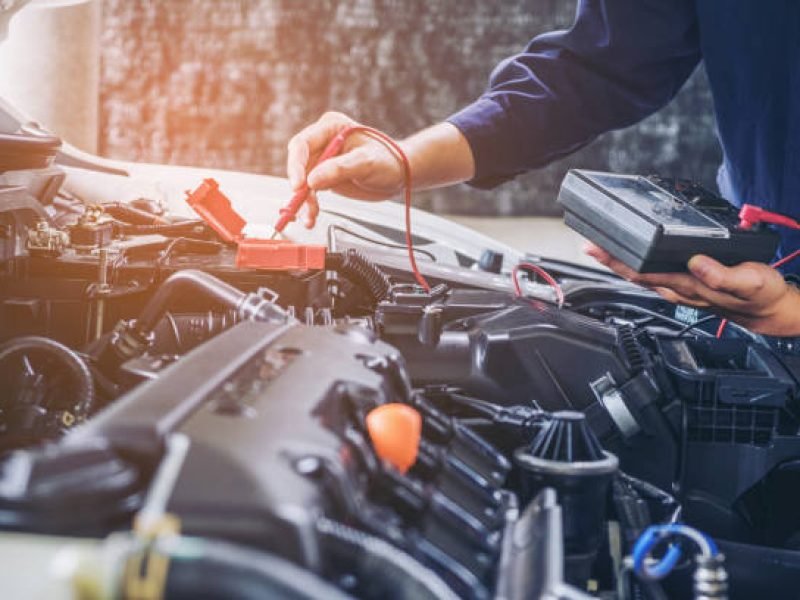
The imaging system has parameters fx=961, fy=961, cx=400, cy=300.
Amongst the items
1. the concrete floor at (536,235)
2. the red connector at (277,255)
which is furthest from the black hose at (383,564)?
the concrete floor at (536,235)

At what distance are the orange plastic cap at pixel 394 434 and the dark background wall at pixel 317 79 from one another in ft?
25.9

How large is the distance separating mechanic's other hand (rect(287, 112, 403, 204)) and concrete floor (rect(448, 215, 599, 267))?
4.09 m

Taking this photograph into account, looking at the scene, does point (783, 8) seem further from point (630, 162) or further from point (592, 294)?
point (630, 162)

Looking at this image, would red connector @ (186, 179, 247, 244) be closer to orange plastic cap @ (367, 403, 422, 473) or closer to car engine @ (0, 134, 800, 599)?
car engine @ (0, 134, 800, 599)

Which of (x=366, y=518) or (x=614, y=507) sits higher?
(x=366, y=518)

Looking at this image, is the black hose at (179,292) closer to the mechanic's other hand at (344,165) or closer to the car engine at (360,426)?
the car engine at (360,426)

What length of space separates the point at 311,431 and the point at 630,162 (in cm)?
832

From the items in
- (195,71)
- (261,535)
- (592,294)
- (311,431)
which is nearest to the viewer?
(261,535)

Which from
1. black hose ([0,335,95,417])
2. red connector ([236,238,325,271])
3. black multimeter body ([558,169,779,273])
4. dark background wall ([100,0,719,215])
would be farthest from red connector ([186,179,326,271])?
dark background wall ([100,0,719,215])

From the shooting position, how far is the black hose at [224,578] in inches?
20.0

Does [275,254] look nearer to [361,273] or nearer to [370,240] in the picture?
[361,273]

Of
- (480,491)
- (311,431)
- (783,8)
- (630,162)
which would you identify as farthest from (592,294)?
(630,162)

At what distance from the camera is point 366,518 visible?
63 centimetres

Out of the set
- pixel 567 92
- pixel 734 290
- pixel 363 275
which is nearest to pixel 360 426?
pixel 363 275
